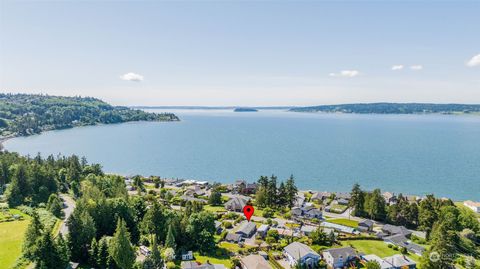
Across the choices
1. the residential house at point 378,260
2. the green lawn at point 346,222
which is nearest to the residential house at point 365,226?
the green lawn at point 346,222

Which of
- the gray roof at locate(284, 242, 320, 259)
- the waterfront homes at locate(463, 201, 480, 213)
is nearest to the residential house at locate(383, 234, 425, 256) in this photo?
the gray roof at locate(284, 242, 320, 259)

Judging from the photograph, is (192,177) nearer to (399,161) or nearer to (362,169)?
(362,169)

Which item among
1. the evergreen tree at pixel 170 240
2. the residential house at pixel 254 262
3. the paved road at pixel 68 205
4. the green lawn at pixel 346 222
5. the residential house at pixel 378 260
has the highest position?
the evergreen tree at pixel 170 240

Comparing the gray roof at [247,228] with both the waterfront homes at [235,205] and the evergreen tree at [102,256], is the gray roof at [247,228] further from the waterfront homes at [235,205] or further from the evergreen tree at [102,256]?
the evergreen tree at [102,256]

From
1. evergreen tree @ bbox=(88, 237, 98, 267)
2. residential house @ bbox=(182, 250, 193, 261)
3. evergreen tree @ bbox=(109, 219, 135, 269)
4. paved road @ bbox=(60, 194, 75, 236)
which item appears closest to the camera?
evergreen tree @ bbox=(109, 219, 135, 269)

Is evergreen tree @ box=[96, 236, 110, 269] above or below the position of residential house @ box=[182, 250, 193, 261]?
above

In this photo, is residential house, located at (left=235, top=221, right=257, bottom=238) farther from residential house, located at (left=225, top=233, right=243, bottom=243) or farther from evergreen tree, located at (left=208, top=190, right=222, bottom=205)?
evergreen tree, located at (left=208, top=190, right=222, bottom=205)

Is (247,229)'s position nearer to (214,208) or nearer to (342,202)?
(214,208)

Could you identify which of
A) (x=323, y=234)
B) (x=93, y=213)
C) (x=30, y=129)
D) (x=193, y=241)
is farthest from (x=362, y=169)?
(x=30, y=129)
